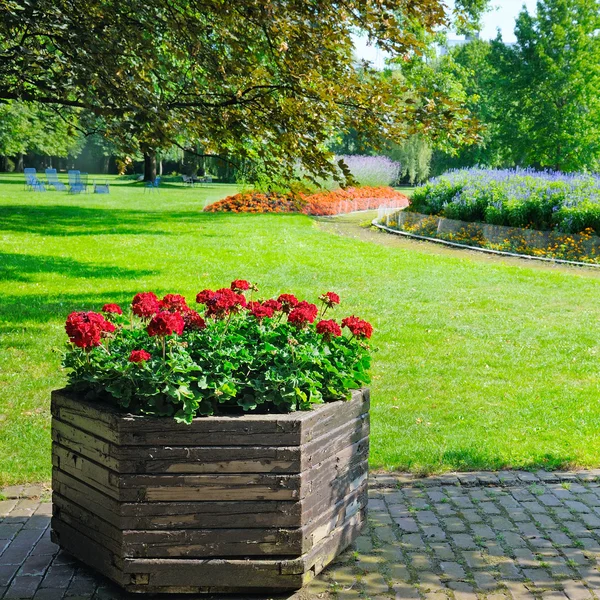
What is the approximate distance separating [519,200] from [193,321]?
51.0 feet

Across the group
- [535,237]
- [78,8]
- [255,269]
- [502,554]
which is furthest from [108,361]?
[535,237]

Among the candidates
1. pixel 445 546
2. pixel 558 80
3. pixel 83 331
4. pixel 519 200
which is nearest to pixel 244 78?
pixel 83 331

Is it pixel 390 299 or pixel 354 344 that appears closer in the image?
pixel 354 344

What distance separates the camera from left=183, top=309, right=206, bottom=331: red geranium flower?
15.0 feet

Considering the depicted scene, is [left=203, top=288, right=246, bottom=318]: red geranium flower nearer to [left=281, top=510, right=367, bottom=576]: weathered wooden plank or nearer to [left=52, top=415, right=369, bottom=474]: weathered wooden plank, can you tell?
[left=52, top=415, right=369, bottom=474]: weathered wooden plank

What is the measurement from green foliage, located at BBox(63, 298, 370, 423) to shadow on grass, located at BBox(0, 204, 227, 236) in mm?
15713

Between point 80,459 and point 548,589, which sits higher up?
point 80,459

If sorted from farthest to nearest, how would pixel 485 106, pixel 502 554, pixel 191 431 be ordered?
1. pixel 485 106
2. pixel 502 554
3. pixel 191 431

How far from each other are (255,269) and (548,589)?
1074 centimetres

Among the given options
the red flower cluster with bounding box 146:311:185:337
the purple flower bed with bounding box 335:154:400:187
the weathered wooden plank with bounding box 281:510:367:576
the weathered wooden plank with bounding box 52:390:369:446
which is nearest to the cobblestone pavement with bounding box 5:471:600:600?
the weathered wooden plank with bounding box 281:510:367:576

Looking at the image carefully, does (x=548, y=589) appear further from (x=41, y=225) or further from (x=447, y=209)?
(x=41, y=225)

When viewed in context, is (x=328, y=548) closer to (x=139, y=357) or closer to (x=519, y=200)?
(x=139, y=357)

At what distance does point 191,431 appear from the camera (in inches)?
148

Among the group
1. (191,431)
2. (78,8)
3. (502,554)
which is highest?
(78,8)
